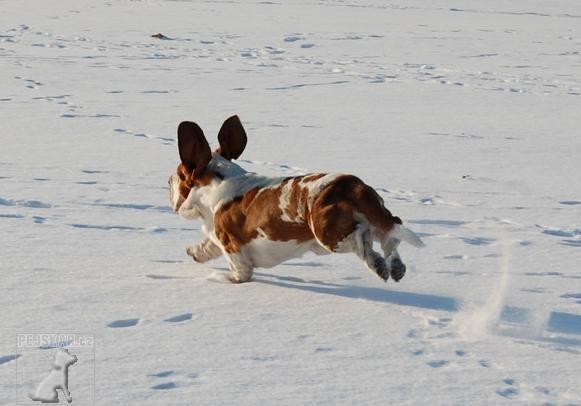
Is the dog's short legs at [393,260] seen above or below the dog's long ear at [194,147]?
below

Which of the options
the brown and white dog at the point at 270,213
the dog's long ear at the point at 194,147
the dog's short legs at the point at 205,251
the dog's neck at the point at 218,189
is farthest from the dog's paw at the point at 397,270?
the dog's long ear at the point at 194,147

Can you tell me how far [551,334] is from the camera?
377cm

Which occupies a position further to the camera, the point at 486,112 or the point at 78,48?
the point at 78,48

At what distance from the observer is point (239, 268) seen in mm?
4438

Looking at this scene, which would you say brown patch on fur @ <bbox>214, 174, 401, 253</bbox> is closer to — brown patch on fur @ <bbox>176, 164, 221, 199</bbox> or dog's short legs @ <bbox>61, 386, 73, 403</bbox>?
brown patch on fur @ <bbox>176, 164, 221, 199</bbox>

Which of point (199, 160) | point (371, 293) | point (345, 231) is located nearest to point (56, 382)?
point (345, 231)

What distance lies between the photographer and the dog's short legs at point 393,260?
3988 millimetres

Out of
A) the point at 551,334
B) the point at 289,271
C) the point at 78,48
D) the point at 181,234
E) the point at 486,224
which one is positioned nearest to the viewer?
the point at 551,334

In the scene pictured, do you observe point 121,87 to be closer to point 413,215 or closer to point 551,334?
point 413,215

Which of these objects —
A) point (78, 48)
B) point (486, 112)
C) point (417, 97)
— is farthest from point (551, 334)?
point (78, 48)

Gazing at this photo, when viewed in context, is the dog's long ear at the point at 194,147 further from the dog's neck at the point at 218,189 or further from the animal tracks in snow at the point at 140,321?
the animal tracks in snow at the point at 140,321

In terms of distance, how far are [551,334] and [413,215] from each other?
239 centimetres

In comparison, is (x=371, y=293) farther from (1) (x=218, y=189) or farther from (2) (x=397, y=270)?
(1) (x=218, y=189)

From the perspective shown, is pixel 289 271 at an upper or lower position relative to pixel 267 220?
lower
